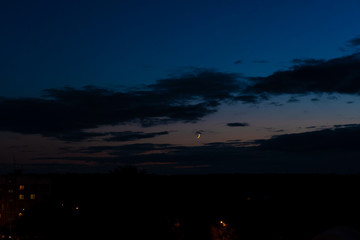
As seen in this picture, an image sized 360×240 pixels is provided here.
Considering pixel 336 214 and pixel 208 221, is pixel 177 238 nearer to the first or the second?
pixel 208 221

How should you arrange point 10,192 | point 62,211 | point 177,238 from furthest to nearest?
point 10,192 → point 62,211 → point 177,238

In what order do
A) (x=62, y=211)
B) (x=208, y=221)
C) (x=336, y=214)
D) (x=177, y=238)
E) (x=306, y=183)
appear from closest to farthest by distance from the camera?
(x=336, y=214), (x=177, y=238), (x=208, y=221), (x=62, y=211), (x=306, y=183)

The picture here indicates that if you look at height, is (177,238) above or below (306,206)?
below

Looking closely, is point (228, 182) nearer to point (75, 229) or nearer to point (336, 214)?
point (75, 229)

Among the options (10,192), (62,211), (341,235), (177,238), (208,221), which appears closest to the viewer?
(341,235)

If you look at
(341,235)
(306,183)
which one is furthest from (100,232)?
(306,183)

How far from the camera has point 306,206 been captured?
36781 millimetres

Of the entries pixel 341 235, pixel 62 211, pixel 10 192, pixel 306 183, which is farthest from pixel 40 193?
pixel 341 235

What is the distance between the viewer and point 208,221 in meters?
49.2

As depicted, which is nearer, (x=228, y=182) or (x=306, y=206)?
(x=306, y=206)

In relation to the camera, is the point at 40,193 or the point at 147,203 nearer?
the point at 147,203

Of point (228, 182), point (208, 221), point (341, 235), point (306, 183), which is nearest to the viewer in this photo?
point (341, 235)

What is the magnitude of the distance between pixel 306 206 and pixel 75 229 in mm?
24915

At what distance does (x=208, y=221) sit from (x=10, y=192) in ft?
179
